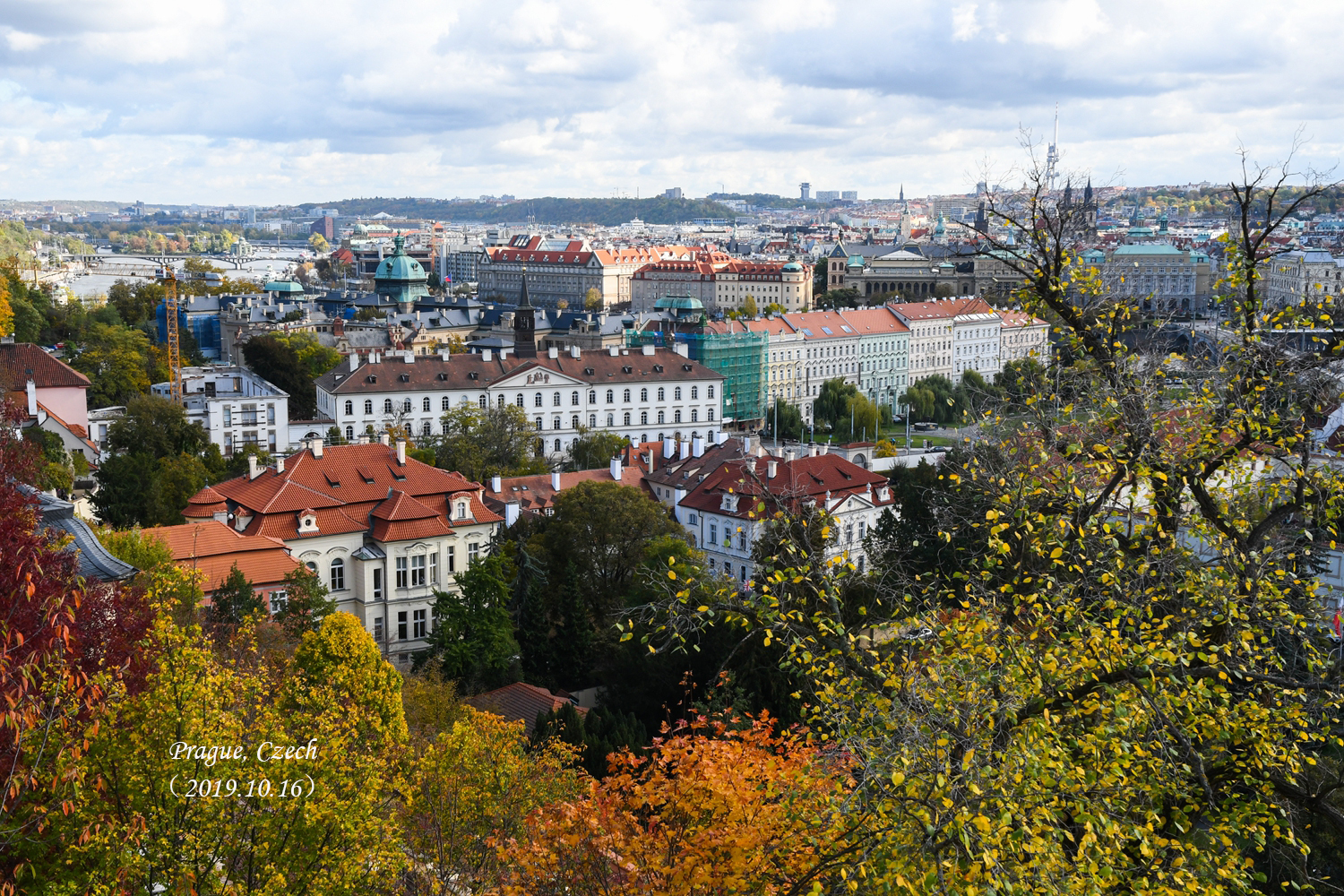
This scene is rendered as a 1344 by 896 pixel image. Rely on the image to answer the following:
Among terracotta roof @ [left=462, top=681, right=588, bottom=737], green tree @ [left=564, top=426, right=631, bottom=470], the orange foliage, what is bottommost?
terracotta roof @ [left=462, top=681, right=588, bottom=737]

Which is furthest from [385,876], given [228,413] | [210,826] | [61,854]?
[228,413]

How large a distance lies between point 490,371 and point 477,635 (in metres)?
43.5

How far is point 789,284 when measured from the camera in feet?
502

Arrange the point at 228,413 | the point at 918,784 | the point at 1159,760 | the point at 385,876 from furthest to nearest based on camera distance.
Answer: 1. the point at 228,413
2. the point at 385,876
3. the point at 1159,760
4. the point at 918,784

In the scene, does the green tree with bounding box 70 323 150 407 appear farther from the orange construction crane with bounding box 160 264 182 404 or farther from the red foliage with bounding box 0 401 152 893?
the red foliage with bounding box 0 401 152 893

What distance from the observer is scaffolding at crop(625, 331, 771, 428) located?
9200 centimetres

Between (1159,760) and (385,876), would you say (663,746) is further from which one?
(1159,760)

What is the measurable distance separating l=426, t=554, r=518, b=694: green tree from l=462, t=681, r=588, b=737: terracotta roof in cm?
151

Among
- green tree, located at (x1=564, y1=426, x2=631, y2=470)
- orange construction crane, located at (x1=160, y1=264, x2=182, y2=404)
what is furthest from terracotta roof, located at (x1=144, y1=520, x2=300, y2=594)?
green tree, located at (x1=564, y1=426, x2=631, y2=470)

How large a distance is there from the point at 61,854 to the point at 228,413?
56746mm

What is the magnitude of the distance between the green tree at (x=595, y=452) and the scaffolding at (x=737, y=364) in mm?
25483

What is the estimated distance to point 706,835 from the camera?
11812 millimetres

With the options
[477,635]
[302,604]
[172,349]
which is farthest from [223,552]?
[172,349]

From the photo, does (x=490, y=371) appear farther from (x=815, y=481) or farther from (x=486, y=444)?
(x=815, y=481)
